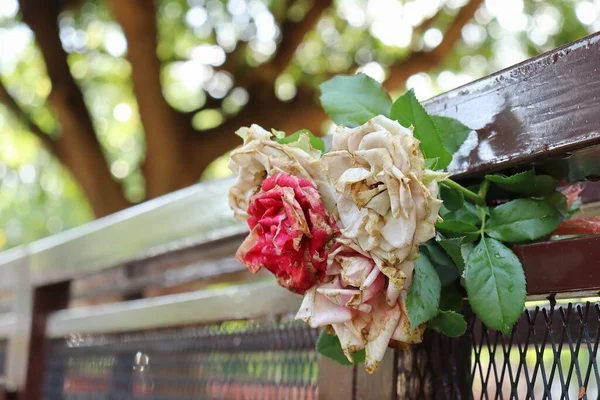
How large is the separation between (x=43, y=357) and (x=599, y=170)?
→ 1.59 metres

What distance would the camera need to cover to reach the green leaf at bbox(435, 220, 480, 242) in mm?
608

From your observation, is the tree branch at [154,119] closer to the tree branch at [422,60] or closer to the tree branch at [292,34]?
the tree branch at [292,34]

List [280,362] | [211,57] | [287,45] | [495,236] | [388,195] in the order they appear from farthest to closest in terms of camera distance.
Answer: [211,57]
[287,45]
[280,362]
[495,236]
[388,195]

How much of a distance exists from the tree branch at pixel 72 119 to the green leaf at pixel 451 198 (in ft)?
9.08

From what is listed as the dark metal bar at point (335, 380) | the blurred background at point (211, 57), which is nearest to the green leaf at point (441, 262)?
the dark metal bar at point (335, 380)

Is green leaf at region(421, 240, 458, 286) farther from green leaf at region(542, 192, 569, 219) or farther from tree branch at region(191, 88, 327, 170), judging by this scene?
tree branch at region(191, 88, 327, 170)

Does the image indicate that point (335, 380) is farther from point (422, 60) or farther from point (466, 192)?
point (422, 60)

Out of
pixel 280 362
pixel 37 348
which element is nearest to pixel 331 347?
pixel 280 362

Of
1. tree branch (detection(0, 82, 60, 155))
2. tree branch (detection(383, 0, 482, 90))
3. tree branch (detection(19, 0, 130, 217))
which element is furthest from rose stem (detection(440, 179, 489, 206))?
tree branch (detection(0, 82, 60, 155))

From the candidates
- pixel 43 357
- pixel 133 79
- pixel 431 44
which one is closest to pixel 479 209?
pixel 43 357

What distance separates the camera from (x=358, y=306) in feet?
1.80

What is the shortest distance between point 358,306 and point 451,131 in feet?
0.70

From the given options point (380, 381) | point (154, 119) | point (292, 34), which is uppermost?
point (292, 34)

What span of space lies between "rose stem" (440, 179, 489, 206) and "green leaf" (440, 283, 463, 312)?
8 centimetres
